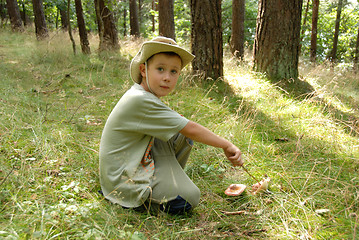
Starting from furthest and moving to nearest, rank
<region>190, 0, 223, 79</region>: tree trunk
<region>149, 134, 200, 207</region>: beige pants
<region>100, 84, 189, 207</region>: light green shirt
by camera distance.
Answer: <region>190, 0, 223, 79</region>: tree trunk → <region>149, 134, 200, 207</region>: beige pants → <region>100, 84, 189, 207</region>: light green shirt

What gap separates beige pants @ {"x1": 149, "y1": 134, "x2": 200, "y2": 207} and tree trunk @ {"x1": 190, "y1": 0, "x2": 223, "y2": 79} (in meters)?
3.16

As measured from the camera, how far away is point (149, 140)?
6.93 ft

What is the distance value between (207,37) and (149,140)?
3554mm

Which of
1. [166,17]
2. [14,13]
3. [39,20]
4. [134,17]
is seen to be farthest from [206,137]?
[14,13]

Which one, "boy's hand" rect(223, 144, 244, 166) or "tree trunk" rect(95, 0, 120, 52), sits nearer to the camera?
"boy's hand" rect(223, 144, 244, 166)

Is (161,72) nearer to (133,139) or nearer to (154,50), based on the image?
(154,50)

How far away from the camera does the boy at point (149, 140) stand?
6.45 feet

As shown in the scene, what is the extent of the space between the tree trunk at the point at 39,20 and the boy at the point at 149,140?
1090 centimetres

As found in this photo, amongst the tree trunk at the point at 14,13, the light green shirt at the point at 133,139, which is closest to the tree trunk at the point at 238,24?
the light green shirt at the point at 133,139

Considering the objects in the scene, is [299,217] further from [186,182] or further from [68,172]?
[68,172]

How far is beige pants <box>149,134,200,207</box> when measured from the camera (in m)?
2.07

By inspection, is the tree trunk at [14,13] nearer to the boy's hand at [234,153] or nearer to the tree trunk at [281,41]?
the tree trunk at [281,41]

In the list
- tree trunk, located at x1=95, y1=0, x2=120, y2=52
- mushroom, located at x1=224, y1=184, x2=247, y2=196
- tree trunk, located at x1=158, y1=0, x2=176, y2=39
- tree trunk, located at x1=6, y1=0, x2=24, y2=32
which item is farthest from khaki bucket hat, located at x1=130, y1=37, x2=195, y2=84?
tree trunk, located at x1=6, y1=0, x2=24, y2=32

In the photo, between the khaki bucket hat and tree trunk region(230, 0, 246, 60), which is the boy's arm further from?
tree trunk region(230, 0, 246, 60)
